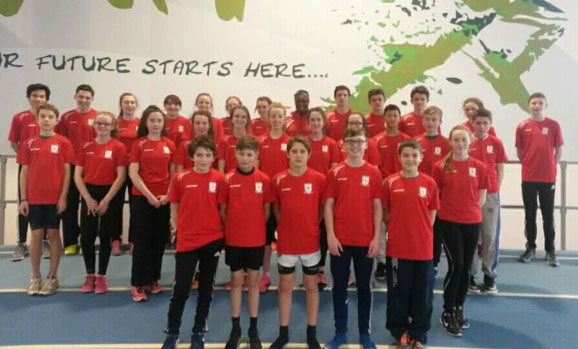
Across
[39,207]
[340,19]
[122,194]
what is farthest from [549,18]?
[39,207]

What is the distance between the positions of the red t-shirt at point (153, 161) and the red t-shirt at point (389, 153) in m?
2.02

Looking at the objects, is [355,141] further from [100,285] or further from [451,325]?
[100,285]

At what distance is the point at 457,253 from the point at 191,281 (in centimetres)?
201

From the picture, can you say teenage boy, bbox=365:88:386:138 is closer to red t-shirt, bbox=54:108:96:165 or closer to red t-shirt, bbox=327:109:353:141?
red t-shirt, bbox=327:109:353:141

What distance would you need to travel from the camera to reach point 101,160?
404cm

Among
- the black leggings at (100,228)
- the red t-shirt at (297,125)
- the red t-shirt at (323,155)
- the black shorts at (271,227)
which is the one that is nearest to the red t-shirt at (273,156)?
the red t-shirt at (323,155)

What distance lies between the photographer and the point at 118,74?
20.8ft

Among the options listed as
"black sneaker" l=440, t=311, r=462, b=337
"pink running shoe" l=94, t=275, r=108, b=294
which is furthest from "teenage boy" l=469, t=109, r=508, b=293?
"pink running shoe" l=94, t=275, r=108, b=294

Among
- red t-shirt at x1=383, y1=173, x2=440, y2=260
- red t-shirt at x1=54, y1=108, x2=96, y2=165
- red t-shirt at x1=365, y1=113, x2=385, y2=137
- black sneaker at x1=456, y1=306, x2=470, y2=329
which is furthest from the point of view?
red t-shirt at x1=54, y1=108, x2=96, y2=165

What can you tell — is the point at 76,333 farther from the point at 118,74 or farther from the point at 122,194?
the point at 118,74

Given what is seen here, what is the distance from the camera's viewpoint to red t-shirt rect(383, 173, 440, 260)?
2.97 meters

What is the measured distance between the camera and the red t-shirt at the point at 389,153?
4211mm

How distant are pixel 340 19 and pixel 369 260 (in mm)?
4322

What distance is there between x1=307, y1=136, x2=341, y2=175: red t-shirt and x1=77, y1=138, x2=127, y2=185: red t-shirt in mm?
1779
